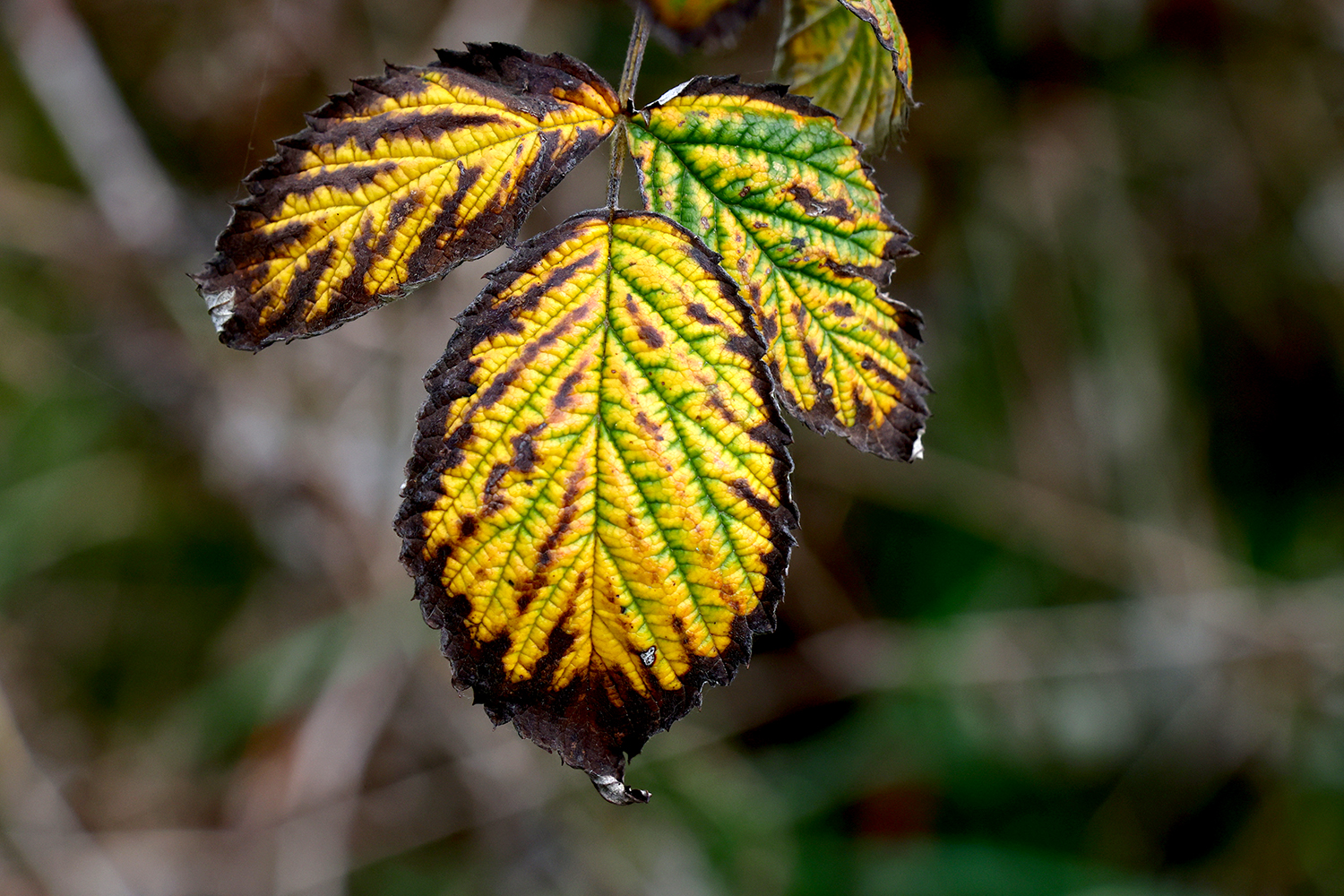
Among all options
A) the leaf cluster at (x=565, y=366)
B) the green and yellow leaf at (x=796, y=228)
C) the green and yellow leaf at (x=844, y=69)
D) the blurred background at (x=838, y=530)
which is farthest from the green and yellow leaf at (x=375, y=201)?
the blurred background at (x=838, y=530)

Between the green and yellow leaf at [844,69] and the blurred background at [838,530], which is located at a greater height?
the green and yellow leaf at [844,69]

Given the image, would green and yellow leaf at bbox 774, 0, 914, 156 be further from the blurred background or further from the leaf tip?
the blurred background

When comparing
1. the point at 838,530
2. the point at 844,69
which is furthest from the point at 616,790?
the point at 838,530

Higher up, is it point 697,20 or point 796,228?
point 697,20

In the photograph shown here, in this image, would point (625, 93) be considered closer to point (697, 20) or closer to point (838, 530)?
point (697, 20)

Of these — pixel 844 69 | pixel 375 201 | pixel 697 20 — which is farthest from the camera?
pixel 844 69

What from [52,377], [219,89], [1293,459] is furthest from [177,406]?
[1293,459]

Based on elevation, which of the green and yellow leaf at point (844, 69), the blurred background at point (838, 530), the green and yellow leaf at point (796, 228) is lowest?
the blurred background at point (838, 530)

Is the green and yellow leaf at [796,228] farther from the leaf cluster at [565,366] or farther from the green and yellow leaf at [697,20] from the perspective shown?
the green and yellow leaf at [697,20]
